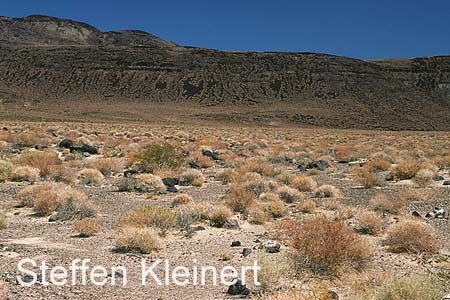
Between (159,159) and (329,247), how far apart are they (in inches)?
562

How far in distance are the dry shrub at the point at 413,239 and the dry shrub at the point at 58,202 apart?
258 inches

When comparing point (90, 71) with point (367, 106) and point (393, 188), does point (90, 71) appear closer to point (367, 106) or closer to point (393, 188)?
point (367, 106)

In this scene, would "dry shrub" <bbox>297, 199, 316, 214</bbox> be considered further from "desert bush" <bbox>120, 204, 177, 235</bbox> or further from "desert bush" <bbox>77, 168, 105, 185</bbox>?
"desert bush" <bbox>77, 168, 105, 185</bbox>

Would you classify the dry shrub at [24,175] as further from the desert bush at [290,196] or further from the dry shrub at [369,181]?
the dry shrub at [369,181]

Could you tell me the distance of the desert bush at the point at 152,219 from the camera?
33.5 feet

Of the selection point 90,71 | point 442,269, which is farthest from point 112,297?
point 90,71

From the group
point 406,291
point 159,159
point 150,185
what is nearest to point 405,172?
point 159,159

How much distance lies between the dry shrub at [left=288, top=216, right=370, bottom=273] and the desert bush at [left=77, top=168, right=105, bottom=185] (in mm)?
11035

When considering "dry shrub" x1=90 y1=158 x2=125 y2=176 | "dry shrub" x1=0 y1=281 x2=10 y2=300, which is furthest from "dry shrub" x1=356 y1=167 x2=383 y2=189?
"dry shrub" x1=0 y1=281 x2=10 y2=300

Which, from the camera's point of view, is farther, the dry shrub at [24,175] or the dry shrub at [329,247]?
the dry shrub at [24,175]

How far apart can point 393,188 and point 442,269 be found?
1064 cm

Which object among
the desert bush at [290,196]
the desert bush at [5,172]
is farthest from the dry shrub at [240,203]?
the desert bush at [5,172]

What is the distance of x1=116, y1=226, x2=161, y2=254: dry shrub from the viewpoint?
8703mm

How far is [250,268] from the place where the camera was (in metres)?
Answer: 7.66
